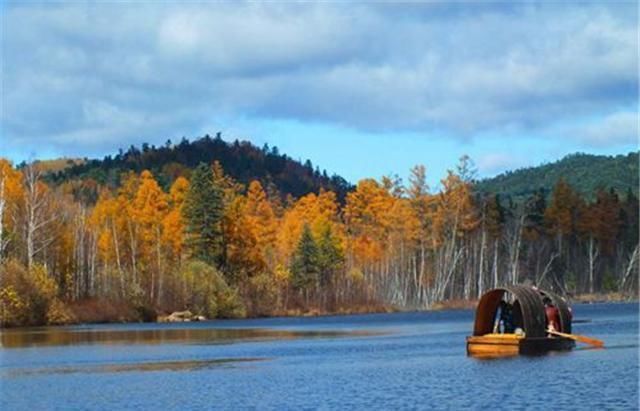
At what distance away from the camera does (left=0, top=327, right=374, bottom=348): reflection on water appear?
69.6m

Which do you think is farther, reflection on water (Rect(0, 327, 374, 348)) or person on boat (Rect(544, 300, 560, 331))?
reflection on water (Rect(0, 327, 374, 348))

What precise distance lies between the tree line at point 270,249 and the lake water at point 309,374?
32768mm

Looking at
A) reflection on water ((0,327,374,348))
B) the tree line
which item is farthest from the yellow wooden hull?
the tree line

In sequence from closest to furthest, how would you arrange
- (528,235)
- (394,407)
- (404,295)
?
(394,407)
(404,295)
(528,235)

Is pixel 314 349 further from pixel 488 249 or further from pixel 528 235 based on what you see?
pixel 528 235

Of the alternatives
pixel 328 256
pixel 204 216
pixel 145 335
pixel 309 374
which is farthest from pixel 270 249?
pixel 309 374

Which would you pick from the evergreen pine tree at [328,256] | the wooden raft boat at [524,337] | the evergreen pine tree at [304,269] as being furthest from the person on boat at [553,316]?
the evergreen pine tree at [328,256]

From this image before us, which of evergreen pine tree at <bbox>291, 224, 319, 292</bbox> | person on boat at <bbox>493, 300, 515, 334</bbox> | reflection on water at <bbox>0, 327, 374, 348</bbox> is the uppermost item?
evergreen pine tree at <bbox>291, 224, 319, 292</bbox>

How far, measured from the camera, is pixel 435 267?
140 m

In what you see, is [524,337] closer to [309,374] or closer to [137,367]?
[309,374]

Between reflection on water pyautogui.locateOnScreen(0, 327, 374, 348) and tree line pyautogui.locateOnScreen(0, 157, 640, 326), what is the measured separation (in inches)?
381

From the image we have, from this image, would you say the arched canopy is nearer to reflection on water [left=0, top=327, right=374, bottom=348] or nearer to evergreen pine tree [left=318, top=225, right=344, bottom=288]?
reflection on water [left=0, top=327, right=374, bottom=348]

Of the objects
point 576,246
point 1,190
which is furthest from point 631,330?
point 576,246

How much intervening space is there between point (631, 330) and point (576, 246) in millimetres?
106331
